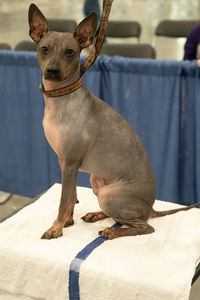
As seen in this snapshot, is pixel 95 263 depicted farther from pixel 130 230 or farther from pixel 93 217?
pixel 93 217

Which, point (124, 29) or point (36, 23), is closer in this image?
point (36, 23)

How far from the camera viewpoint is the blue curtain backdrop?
288 centimetres

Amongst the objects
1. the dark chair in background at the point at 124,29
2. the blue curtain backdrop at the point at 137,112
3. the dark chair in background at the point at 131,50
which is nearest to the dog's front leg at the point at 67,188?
the blue curtain backdrop at the point at 137,112

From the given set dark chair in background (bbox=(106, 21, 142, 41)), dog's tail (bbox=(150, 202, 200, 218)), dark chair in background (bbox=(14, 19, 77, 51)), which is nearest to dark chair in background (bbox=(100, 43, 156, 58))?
dark chair in background (bbox=(14, 19, 77, 51))

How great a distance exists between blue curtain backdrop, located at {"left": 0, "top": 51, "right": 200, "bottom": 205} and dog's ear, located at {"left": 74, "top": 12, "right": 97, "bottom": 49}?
4.37ft

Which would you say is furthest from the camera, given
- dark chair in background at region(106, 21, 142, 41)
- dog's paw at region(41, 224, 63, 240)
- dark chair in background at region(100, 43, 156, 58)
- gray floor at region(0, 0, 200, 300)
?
gray floor at region(0, 0, 200, 300)

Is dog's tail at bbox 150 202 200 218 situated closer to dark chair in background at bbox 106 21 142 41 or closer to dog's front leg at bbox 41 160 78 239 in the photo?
dog's front leg at bbox 41 160 78 239

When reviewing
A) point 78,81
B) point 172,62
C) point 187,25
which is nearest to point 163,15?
point 187,25

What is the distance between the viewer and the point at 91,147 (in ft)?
5.70

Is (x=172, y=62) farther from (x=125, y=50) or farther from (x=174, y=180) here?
(x=125, y=50)

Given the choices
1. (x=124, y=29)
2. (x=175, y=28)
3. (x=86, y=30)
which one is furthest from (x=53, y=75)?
(x=124, y=29)

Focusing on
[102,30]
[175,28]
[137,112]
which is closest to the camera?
[102,30]

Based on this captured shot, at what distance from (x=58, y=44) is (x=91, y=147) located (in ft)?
1.40

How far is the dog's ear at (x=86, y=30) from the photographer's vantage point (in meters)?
1.56
